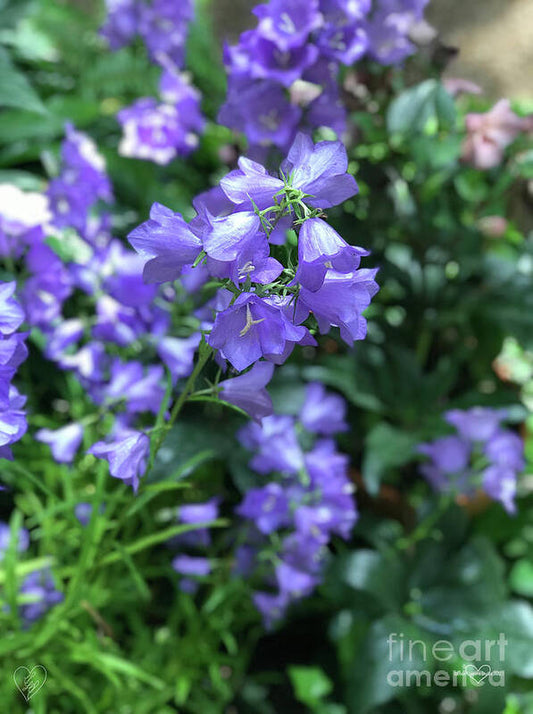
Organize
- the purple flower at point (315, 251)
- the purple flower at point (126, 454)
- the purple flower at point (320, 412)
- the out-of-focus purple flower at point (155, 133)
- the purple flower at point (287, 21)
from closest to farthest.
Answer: the purple flower at point (315, 251), the purple flower at point (126, 454), the purple flower at point (287, 21), the purple flower at point (320, 412), the out-of-focus purple flower at point (155, 133)

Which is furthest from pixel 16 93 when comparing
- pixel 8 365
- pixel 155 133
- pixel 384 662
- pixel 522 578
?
pixel 522 578

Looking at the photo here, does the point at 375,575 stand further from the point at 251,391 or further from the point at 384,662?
the point at 251,391

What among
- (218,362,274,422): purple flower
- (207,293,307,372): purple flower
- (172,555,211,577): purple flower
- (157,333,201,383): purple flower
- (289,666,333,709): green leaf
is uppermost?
(207,293,307,372): purple flower

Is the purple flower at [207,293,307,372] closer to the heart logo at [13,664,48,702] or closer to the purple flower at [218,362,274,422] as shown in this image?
the purple flower at [218,362,274,422]

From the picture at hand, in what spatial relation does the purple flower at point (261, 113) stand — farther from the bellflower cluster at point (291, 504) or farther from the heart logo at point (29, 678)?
the heart logo at point (29, 678)

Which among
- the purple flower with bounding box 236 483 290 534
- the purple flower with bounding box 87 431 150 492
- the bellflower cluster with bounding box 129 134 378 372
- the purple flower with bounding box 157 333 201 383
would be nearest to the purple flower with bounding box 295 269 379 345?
the bellflower cluster with bounding box 129 134 378 372

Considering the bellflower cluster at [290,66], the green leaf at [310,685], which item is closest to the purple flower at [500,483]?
the green leaf at [310,685]

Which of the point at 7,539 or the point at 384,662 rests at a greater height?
the point at 7,539
